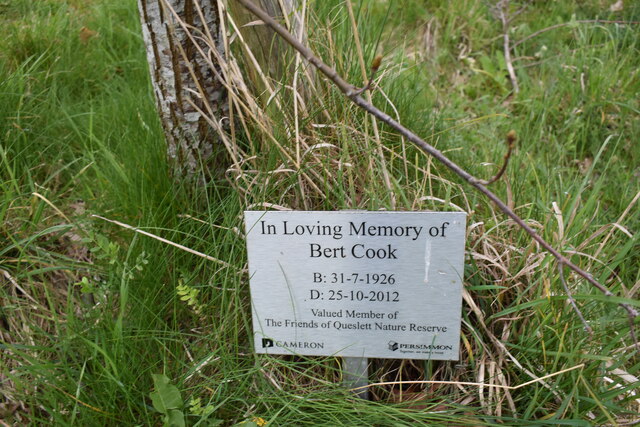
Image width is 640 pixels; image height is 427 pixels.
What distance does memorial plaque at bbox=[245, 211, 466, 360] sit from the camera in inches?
51.1

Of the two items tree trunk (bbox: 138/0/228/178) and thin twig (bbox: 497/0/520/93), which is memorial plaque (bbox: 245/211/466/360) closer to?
tree trunk (bbox: 138/0/228/178)

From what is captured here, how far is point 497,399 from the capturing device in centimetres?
136

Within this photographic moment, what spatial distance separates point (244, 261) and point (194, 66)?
58 cm

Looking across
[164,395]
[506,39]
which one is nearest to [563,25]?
[506,39]

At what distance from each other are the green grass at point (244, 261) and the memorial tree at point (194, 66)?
97 mm

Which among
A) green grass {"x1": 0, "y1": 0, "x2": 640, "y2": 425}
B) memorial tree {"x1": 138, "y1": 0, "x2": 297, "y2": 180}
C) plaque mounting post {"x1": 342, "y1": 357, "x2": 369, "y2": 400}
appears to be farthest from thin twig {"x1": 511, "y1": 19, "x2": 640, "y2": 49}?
plaque mounting post {"x1": 342, "y1": 357, "x2": 369, "y2": 400}

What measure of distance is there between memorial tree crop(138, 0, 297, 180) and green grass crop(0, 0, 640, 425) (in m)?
0.10

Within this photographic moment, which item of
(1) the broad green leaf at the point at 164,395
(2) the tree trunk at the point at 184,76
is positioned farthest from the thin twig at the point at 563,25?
(1) the broad green leaf at the point at 164,395

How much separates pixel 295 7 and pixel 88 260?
1043 mm

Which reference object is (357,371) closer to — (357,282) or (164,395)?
(357,282)

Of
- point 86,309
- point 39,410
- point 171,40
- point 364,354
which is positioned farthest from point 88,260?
point 364,354

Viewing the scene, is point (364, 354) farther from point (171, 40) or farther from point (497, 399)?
point (171, 40)

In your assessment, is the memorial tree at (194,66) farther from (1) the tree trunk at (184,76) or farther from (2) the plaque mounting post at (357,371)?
(2) the plaque mounting post at (357,371)

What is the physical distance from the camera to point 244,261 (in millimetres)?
1544
